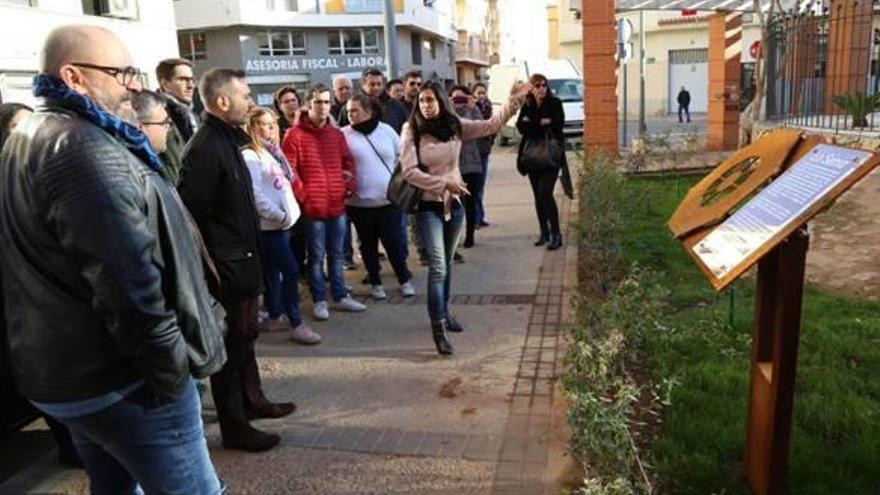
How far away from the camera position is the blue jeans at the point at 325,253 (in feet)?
19.3

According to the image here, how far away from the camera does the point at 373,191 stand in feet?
→ 20.5

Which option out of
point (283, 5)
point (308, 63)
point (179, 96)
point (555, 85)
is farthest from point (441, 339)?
point (308, 63)

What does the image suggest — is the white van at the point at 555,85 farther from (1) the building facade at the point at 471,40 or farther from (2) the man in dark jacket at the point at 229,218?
(1) the building facade at the point at 471,40

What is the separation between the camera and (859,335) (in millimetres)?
4809

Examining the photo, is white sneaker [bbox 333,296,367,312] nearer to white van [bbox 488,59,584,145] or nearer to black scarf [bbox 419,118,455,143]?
black scarf [bbox 419,118,455,143]

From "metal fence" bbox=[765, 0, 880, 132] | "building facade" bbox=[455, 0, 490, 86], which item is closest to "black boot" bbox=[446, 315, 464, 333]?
"metal fence" bbox=[765, 0, 880, 132]

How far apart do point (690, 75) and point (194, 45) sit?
27.6 metres

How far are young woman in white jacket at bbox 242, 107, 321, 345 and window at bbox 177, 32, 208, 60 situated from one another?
4226 centimetres

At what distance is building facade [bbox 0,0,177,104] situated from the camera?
59.0 ft

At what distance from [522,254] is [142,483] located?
598 cm

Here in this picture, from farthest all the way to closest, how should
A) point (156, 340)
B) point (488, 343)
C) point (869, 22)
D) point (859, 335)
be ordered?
1. point (869, 22)
2. point (488, 343)
3. point (859, 335)
4. point (156, 340)

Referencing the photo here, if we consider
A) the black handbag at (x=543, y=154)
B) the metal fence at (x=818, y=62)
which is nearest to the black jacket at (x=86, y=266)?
the black handbag at (x=543, y=154)

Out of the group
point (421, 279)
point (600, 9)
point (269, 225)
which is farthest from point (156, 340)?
point (600, 9)

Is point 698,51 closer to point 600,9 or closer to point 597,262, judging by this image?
point 600,9
